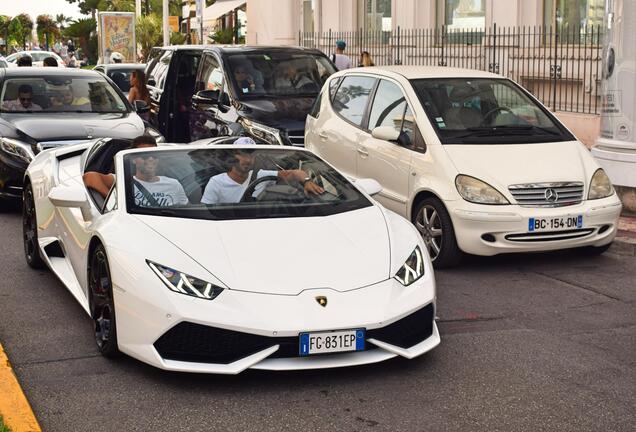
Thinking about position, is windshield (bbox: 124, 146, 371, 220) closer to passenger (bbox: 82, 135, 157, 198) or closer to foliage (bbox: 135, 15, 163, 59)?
passenger (bbox: 82, 135, 157, 198)

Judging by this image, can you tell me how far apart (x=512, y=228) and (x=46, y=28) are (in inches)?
4726

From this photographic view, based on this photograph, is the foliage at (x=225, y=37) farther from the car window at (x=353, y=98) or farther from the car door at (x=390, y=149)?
the car door at (x=390, y=149)

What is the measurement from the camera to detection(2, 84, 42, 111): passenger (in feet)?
41.4

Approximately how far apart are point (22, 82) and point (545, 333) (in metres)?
8.10

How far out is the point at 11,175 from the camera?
460 inches

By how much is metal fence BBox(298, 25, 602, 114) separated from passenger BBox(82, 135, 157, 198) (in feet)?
33.2

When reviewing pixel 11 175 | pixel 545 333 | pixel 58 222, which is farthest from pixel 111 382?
pixel 11 175

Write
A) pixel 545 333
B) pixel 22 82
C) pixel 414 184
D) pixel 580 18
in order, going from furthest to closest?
pixel 580 18 < pixel 22 82 < pixel 414 184 < pixel 545 333

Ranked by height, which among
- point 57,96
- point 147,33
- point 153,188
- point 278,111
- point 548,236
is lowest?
point 548,236

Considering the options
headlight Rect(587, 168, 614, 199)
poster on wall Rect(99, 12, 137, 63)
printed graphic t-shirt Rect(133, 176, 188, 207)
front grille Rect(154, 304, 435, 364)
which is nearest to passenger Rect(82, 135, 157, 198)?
printed graphic t-shirt Rect(133, 176, 188, 207)

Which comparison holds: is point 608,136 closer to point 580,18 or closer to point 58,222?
point 58,222

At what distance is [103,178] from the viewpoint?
25.1 ft

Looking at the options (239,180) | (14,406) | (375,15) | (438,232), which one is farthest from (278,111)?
(375,15)

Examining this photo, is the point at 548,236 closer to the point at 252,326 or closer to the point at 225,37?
the point at 252,326
